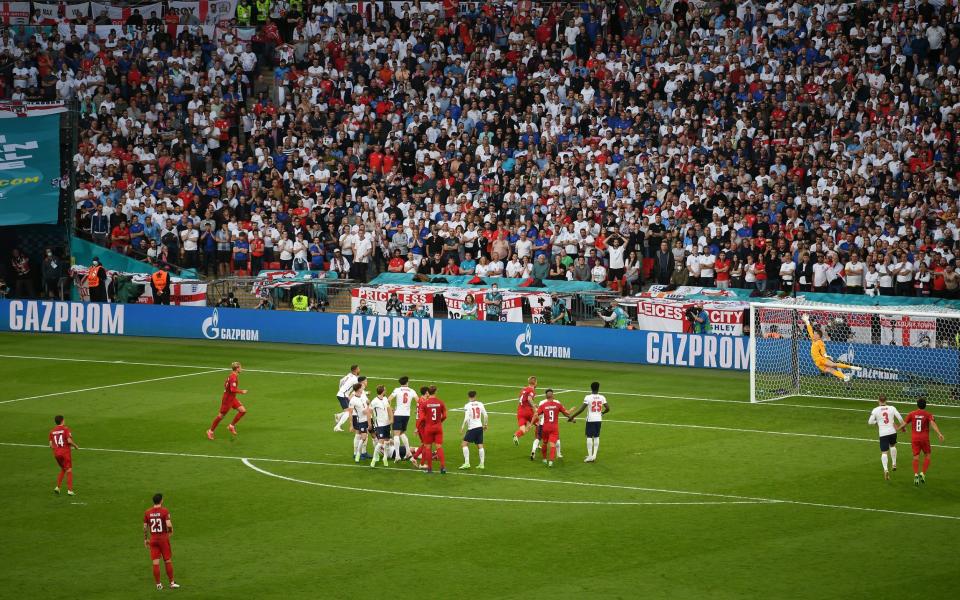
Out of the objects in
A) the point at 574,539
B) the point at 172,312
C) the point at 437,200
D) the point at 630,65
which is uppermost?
the point at 630,65

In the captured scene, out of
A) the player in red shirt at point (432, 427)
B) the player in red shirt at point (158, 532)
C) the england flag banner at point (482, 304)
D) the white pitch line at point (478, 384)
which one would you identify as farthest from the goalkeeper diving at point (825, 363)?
the player in red shirt at point (158, 532)

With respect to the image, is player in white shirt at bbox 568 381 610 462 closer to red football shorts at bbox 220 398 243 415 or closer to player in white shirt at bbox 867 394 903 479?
player in white shirt at bbox 867 394 903 479

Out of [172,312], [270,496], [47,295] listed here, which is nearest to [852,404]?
[270,496]

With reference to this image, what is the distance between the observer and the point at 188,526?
22.2 meters

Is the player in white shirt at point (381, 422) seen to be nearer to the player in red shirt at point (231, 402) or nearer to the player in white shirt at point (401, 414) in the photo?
the player in white shirt at point (401, 414)

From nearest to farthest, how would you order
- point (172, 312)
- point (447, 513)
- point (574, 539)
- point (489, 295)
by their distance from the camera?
point (574, 539)
point (447, 513)
point (489, 295)
point (172, 312)

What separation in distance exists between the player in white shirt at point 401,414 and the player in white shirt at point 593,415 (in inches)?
125

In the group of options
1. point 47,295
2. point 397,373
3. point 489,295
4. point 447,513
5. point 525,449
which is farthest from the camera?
point 47,295

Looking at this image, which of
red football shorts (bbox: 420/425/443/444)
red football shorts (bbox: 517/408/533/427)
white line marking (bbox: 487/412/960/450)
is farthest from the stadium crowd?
red football shorts (bbox: 420/425/443/444)

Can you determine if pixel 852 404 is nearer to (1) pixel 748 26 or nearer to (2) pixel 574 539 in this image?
(2) pixel 574 539

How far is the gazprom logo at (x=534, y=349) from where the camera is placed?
39.0 metres

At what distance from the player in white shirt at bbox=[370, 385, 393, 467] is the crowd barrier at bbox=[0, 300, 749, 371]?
42.0 ft

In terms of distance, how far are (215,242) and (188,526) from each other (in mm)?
25680

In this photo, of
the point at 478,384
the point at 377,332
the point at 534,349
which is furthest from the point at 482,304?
the point at 478,384
